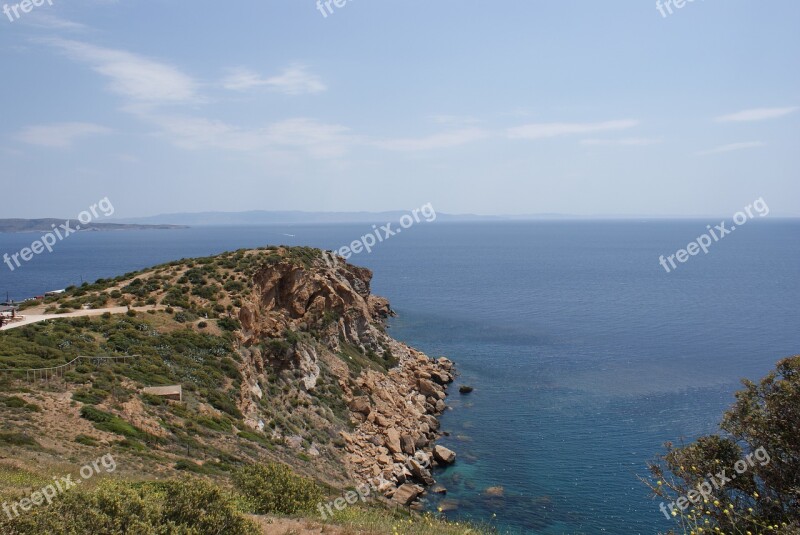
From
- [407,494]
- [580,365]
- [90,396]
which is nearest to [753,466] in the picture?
[407,494]

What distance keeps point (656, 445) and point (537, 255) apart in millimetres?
161344

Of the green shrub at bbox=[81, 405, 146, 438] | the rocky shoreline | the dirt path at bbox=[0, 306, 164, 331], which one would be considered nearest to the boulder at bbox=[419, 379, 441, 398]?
the rocky shoreline

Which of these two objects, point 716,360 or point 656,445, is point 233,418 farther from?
point 716,360

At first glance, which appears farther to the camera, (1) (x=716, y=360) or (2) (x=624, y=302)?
(2) (x=624, y=302)

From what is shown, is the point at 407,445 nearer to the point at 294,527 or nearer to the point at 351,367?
the point at 351,367

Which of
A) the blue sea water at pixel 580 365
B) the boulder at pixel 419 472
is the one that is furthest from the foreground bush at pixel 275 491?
the boulder at pixel 419 472

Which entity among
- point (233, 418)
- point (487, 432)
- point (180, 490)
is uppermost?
point (180, 490)

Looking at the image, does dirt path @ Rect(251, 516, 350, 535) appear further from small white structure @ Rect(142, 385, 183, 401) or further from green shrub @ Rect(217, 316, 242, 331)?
green shrub @ Rect(217, 316, 242, 331)

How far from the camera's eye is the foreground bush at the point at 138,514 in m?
9.72

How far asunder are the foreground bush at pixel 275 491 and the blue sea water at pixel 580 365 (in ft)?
25.9

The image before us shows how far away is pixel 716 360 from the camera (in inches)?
2373

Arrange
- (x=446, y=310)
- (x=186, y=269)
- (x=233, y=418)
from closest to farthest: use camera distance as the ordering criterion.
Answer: (x=233, y=418) → (x=186, y=269) → (x=446, y=310)

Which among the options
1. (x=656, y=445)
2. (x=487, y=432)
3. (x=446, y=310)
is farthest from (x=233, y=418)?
(x=446, y=310)

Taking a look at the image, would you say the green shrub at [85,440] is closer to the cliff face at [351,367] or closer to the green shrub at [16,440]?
the green shrub at [16,440]
